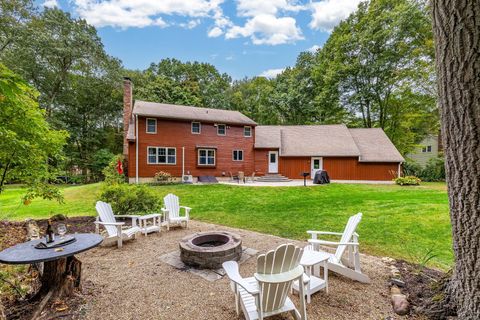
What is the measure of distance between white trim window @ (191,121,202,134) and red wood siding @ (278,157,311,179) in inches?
280

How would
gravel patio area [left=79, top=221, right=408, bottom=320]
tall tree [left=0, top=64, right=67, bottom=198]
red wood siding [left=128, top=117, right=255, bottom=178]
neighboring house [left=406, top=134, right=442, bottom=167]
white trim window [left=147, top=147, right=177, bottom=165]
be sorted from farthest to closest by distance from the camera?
neighboring house [left=406, top=134, right=442, bottom=167] → white trim window [left=147, top=147, right=177, bottom=165] → red wood siding [left=128, top=117, right=255, bottom=178] → tall tree [left=0, top=64, right=67, bottom=198] → gravel patio area [left=79, top=221, right=408, bottom=320]

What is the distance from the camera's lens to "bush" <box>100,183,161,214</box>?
6723 millimetres

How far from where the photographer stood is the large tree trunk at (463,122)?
1.65 meters

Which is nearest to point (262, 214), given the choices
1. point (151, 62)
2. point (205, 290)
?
point (205, 290)

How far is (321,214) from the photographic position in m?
7.57

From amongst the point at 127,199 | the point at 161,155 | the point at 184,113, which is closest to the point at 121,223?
the point at 127,199

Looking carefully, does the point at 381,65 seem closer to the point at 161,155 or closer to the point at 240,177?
the point at 240,177

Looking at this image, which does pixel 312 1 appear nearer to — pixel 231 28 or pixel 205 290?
pixel 231 28

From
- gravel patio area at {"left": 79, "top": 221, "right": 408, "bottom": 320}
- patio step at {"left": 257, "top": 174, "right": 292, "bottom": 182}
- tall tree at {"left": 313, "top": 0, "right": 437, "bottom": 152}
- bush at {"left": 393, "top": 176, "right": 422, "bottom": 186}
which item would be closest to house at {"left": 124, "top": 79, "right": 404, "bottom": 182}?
patio step at {"left": 257, "top": 174, "right": 292, "bottom": 182}

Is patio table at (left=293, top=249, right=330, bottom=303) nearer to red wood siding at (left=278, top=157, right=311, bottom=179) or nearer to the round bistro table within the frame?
the round bistro table

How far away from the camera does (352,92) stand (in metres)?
23.4

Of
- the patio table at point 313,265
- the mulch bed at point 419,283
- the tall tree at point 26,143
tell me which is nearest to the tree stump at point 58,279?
the tall tree at point 26,143

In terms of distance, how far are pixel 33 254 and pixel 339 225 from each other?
6434 millimetres

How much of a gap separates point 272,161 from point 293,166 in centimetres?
179
